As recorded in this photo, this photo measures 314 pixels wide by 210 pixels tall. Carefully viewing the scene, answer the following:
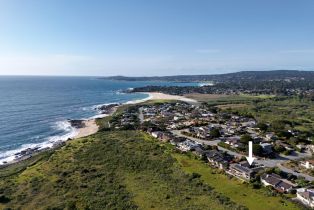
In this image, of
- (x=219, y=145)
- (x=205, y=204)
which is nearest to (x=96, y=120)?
(x=219, y=145)

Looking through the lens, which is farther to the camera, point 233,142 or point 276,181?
point 233,142

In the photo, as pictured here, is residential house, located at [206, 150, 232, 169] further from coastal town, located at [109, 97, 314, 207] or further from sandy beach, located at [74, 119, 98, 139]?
sandy beach, located at [74, 119, 98, 139]

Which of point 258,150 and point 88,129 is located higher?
point 258,150

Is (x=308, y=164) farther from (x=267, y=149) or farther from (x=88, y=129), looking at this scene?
(x=88, y=129)

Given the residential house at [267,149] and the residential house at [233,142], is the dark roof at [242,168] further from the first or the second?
the residential house at [233,142]

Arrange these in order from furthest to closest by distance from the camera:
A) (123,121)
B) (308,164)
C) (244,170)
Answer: (123,121)
(308,164)
(244,170)

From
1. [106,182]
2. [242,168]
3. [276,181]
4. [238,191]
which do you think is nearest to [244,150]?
[242,168]

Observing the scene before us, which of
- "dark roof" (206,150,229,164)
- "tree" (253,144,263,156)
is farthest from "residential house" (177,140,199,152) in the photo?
"tree" (253,144,263,156)

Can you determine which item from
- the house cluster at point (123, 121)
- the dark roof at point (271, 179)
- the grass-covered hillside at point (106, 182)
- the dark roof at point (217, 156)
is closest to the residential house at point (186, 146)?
the grass-covered hillside at point (106, 182)
